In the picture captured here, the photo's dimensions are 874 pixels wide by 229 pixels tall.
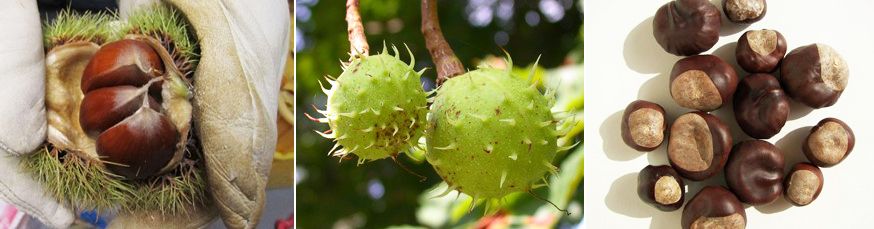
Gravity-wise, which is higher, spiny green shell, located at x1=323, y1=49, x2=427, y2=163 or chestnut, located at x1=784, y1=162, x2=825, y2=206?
spiny green shell, located at x1=323, y1=49, x2=427, y2=163

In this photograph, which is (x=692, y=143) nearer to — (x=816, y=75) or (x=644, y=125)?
(x=644, y=125)

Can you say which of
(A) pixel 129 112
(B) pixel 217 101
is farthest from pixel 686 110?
(A) pixel 129 112

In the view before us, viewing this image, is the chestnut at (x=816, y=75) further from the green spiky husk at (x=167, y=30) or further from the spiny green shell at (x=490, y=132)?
the green spiky husk at (x=167, y=30)

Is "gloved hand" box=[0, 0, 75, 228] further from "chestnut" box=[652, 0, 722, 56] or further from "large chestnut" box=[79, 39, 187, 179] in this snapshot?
"chestnut" box=[652, 0, 722, 56]

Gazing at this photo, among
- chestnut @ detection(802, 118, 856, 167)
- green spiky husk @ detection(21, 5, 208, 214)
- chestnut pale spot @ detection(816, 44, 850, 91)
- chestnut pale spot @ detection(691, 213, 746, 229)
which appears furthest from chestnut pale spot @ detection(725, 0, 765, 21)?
green spiky husk @ detection(21, 5, 208, 214)

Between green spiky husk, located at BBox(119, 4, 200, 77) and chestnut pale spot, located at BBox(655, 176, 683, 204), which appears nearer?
green spiky husk, located at BBox(119, 4, 200, 77)

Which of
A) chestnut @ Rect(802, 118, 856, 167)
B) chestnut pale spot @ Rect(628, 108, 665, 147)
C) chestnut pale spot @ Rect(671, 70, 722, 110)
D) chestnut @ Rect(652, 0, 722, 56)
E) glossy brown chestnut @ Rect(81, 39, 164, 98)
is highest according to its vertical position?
glossy brown chestnut @ Rect(81, 39, 164, 98)
